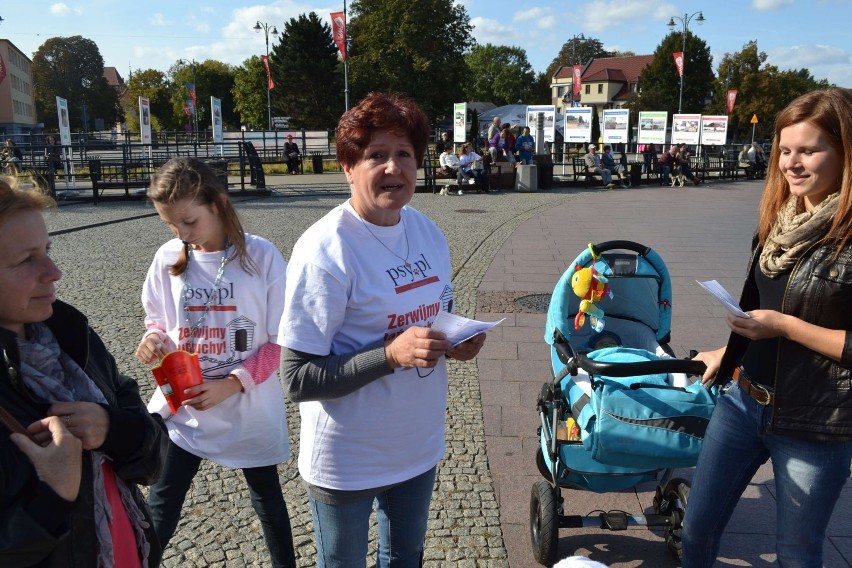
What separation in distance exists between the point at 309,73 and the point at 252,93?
1298 centimetres

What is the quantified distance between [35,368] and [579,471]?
209 centimetres

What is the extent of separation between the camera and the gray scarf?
1506 millimetres

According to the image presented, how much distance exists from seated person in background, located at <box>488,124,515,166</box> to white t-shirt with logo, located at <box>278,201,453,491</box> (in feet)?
62.3

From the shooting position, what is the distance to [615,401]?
8.48ft

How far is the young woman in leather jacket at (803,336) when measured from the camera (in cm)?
A: 196

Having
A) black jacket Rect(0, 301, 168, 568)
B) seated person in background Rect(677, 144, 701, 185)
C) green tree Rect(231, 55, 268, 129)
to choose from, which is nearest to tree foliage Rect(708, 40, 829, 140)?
seated person in background Rect(677, 144, 701, 185)

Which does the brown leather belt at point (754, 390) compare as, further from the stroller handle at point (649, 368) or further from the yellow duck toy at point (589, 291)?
the yellow duck toy at point (589, 291)

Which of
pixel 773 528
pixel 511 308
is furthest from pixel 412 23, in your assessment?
pixel 773 528

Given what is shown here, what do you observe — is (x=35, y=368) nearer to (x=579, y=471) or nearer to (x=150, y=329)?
(x=150, y=329)

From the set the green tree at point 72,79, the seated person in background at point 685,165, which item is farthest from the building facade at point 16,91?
the seated person in background at point 685,165

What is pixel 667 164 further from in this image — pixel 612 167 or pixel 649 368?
pixel 649 368

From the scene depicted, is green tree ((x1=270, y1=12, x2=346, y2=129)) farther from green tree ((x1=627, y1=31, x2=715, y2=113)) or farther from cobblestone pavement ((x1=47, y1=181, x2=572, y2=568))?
cobblestone pavement ((x1=47, y1=181, x2=572, y2=568))

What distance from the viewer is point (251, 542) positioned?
3.04 m

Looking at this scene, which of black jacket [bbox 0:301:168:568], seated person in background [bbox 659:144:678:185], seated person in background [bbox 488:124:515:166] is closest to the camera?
black jacket [bbox 0:301:168:568]
